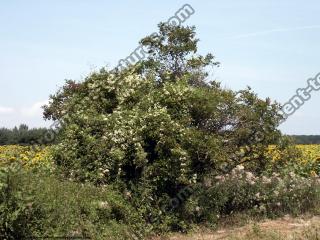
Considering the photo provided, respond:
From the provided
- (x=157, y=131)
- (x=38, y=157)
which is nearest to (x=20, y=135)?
(x=38, y=157)

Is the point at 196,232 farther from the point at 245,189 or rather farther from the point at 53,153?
the point at 53,153

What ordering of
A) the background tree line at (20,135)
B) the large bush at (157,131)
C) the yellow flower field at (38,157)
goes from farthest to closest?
the background tree line at (20,135), the yellow flower field at (38,157), the large bush at (157,131)

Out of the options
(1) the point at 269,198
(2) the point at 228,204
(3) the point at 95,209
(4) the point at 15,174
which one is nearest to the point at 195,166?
(2) the point at 228,204

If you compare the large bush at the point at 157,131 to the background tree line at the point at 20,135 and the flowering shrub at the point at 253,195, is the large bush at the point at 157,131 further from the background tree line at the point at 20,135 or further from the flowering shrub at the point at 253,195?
the background tree line at the point at 20,135

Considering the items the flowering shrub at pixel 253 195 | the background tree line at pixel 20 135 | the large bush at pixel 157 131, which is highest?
the background tree line at pixel 20 135

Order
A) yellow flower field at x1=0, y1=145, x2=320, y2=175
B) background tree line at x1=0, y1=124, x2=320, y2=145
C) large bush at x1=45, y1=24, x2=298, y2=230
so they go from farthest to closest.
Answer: background tree line at x1=0, y1=124, x2=320, y2=145
yellow flower field at x1=0, y1=145, x2=320, y2=175
large bush at x1=45, y1=24, x2=298, y2=230

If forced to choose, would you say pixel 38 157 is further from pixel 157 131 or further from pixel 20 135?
pixel 20 135

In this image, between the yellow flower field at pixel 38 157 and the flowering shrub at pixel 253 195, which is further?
the yellow flower field at pixel 38 157

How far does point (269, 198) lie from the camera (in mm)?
11617

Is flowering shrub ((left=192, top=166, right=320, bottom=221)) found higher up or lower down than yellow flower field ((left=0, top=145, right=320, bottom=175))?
lower down

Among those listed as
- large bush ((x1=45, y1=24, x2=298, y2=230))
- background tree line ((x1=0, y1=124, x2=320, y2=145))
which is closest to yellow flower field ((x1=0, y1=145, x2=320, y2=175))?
large bush ((x1=45, y1=24, x2=298, y2=230))

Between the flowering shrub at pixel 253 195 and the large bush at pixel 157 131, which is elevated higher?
the large bush at pixel 157 131

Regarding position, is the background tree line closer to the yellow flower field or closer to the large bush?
the yellow flower field

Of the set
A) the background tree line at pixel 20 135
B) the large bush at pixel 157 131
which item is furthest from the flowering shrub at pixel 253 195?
the background tree line at pixel 20 135
